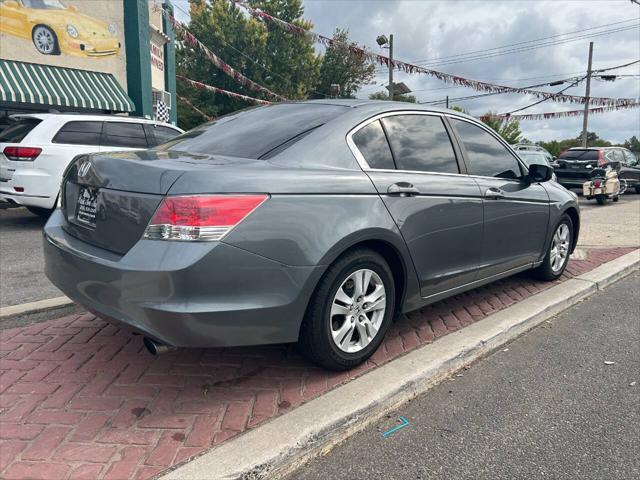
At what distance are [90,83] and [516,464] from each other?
14731 millimetres

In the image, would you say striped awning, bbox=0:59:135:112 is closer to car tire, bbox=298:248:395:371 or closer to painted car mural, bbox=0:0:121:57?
painted car mural, bbox=0:0:121:57

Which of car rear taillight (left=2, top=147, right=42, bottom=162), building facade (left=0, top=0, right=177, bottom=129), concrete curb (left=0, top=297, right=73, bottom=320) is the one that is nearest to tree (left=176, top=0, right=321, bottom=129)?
building facade (left=0, top=0, right=177, bottom=129)

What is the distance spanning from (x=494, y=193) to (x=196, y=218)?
2.43m

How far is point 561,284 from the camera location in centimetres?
492

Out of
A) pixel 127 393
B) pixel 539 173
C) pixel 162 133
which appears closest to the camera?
pixel 127 393

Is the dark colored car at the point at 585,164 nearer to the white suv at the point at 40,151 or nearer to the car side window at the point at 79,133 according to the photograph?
the car side window at the point at 79,133

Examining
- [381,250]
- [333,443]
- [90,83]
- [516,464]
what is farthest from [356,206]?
[90,83]

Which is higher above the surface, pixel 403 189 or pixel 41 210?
pixel 403 189

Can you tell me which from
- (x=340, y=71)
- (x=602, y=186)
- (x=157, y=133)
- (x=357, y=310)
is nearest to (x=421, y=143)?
(x=357, y=310)

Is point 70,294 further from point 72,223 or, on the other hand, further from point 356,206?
point 356,206

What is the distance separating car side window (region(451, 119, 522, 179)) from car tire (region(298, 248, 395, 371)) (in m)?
1.35

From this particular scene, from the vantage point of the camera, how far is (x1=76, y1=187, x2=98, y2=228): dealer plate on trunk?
272 cm

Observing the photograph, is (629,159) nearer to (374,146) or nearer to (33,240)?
(374,146)

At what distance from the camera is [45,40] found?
13.4 metres
